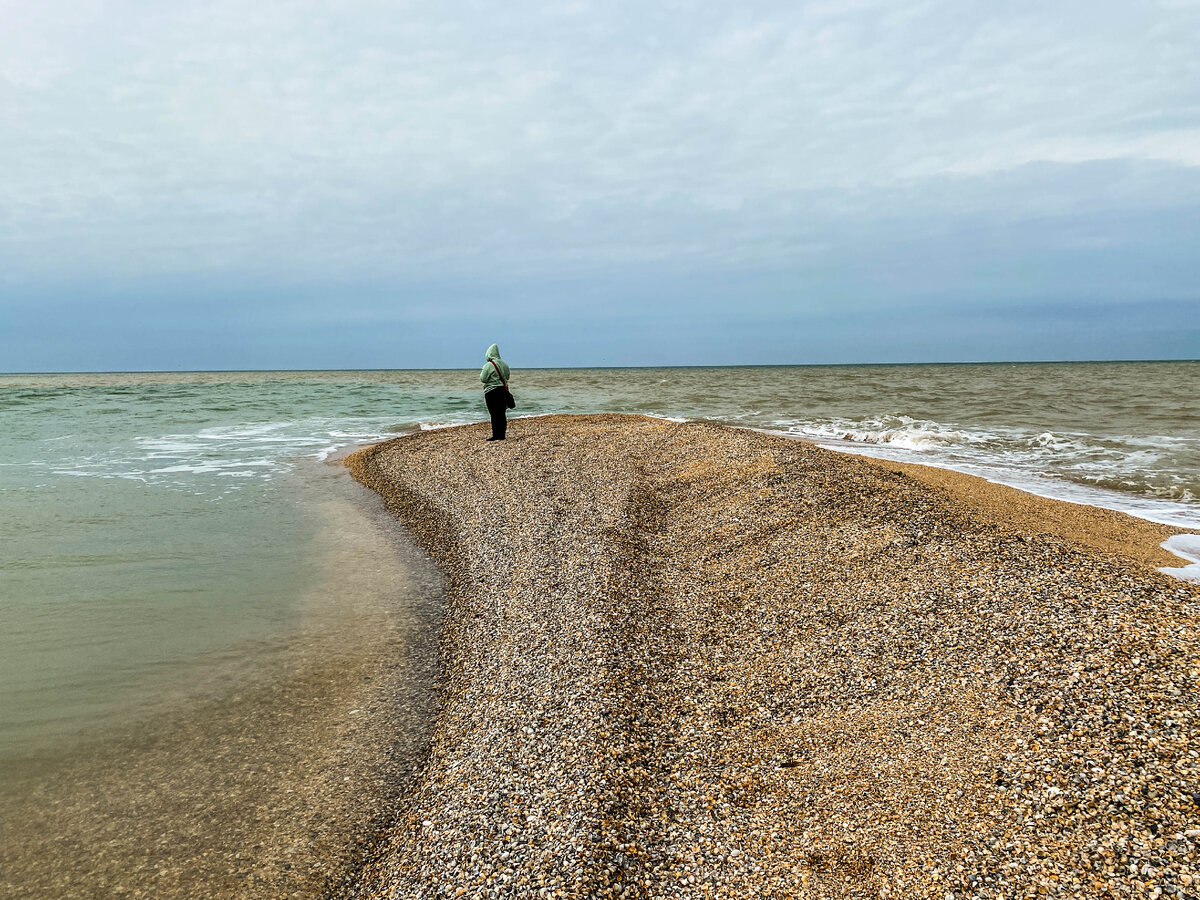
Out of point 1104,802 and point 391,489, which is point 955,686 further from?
point 391,489

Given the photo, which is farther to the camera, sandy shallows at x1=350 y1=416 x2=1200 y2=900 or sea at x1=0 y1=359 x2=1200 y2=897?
sea at x1=0 y1=359 x2=1200 y2=897

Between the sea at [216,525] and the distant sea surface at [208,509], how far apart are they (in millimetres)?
28

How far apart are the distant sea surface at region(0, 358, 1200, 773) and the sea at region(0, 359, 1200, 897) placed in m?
0.03

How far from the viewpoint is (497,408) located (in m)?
15.1

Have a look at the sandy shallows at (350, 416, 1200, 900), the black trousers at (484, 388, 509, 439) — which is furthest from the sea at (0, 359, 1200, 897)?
the black trousers at (484, 388, 509, 439)

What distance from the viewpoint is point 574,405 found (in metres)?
30.3

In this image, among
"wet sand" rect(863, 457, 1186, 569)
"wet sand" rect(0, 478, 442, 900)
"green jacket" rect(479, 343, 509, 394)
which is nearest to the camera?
"wet sand" rect(0, 478, 442, 900)

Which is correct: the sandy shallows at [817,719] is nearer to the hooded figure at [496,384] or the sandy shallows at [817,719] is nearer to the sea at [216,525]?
the sea at [216,525]

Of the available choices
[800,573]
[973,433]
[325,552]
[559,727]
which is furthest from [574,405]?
[559,727]

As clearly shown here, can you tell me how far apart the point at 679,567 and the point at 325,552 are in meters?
4.42

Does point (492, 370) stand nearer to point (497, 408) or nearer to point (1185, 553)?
point (497, 408)

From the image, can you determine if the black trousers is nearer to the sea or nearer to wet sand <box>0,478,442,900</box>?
the sea

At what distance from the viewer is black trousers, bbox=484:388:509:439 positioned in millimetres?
14883

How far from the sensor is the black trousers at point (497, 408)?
14883mm
